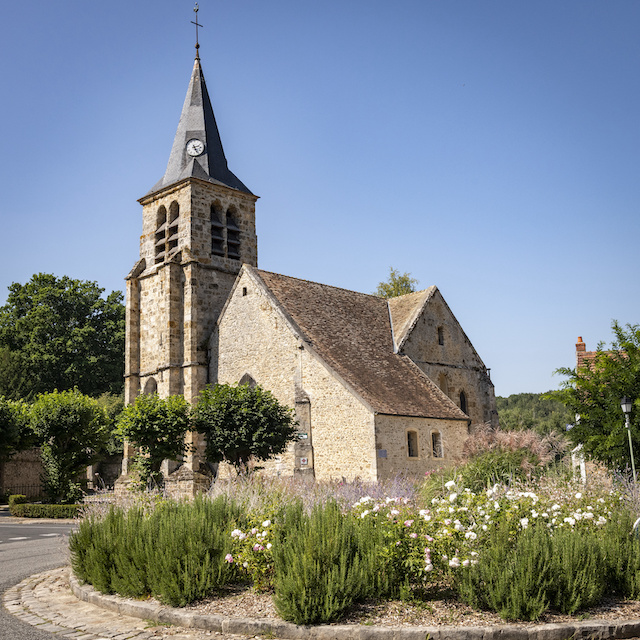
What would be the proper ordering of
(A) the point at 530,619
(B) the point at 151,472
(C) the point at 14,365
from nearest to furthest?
(A) the point at 530,619, (B) the point at 151,472, (C) the point at 14,365

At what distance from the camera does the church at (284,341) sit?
23.1m

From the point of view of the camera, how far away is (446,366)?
99.3 feet

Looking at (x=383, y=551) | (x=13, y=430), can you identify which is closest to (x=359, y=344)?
(x=13, y=430)

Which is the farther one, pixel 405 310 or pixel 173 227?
pixel 173 227

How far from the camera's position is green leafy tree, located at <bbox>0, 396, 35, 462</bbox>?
92.0 ft

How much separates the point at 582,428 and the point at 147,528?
35.3 ft

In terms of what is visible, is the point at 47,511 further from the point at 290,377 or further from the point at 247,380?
the point at 290,377

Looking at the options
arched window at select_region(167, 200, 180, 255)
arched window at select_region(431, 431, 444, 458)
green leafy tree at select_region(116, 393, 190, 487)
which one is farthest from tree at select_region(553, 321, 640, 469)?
arched window at select_region(167, 200, 180, 255)

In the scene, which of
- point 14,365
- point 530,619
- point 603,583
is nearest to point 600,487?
point 603,583

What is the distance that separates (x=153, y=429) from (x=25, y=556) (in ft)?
31.7

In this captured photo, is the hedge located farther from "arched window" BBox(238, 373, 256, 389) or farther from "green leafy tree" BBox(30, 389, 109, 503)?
"arched window" BBox(238, 373, 256, 389)

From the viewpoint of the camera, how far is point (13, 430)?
92.5 feet

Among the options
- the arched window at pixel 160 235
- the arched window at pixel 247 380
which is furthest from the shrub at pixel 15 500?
the arched window at pixel 160 235

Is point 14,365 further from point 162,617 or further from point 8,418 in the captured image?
point 162,617
